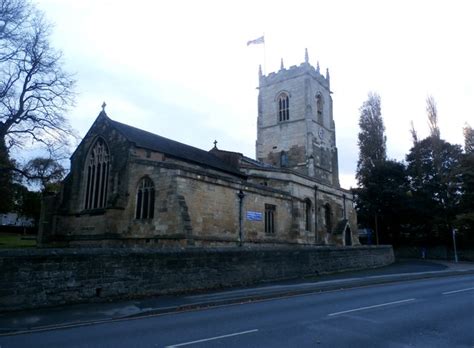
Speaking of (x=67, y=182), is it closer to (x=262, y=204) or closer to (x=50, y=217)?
(x=50, y=217)

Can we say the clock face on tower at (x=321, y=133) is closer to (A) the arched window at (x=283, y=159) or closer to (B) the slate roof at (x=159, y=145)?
(A) the arched window at (x=283, y=159)

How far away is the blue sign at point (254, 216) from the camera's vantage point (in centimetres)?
2465

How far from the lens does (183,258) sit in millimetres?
14133

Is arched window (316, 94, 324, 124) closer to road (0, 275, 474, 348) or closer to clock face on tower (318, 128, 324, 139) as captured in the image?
clock face on tower (318, 128, 324, 139)

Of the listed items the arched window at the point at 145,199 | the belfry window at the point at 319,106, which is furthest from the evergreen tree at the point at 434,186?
the arched window at the point at 145,199

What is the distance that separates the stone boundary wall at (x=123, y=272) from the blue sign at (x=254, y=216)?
6068mm

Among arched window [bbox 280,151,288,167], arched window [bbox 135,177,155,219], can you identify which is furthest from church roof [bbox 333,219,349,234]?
arched window [bbox 135,177,155,219]

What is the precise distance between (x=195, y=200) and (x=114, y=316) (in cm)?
1173

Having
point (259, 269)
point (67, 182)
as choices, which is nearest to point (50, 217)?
point (67, 182)

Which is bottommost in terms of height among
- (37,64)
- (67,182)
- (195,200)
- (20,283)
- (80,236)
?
(20,283)

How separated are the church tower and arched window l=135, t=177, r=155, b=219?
2730cm

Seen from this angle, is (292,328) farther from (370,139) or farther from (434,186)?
(370,139)

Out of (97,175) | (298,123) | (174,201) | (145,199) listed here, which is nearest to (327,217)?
(298,123)

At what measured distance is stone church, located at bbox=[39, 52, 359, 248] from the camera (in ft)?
68.1
